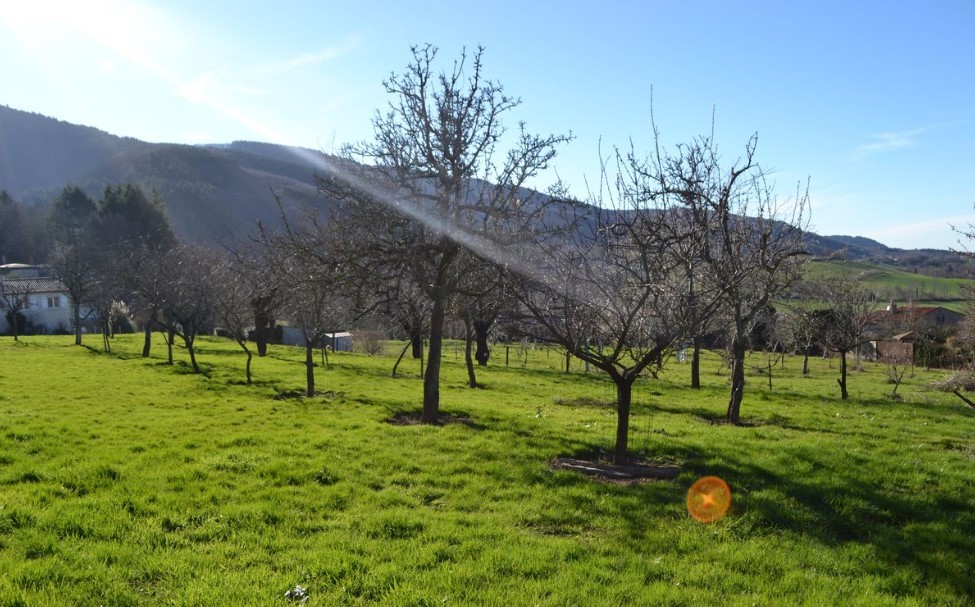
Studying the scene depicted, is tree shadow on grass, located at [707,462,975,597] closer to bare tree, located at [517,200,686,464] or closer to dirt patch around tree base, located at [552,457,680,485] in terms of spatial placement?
dirt patch around tree base, located at [552,457,680,485]

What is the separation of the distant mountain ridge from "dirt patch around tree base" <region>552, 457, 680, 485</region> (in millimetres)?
133790

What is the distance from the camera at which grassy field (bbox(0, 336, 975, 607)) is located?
17.8ft

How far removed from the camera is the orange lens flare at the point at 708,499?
734 centimetres

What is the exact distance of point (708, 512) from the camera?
7438mm

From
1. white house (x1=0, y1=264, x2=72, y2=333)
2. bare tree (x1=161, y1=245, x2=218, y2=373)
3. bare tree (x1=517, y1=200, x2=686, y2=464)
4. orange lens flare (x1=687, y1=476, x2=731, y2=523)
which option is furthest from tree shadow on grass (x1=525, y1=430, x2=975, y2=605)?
white house (x1=0, y1=264, x2=72, y2=333)

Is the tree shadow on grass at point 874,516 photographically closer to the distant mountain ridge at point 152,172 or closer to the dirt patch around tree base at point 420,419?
the dirt patch around tree base at point 420,419

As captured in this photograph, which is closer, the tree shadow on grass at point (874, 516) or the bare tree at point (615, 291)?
the tree shadow on grass at point (874, 516)

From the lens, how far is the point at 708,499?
7.90 metres

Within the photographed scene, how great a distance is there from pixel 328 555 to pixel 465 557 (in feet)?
4.56

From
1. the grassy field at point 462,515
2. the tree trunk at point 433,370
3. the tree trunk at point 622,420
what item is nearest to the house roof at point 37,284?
the grassy field at point 462,515

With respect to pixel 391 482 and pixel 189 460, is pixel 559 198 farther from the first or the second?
pixel 189 460

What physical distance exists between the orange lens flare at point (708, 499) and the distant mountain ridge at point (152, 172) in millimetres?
135505

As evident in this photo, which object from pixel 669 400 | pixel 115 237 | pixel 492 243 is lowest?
pixel 669 400

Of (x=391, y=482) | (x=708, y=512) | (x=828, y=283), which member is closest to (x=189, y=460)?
(x=391, y=482)
